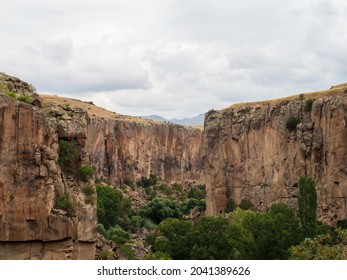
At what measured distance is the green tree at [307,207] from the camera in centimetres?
4725

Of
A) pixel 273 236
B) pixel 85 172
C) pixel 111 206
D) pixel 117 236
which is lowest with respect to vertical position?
pixel 117 236

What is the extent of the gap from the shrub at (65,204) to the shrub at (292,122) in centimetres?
4624

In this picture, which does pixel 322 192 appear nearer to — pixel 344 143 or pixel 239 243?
pixel 344 143

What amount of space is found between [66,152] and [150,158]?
3966 inches

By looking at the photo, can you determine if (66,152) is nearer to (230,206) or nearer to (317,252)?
(317,252)

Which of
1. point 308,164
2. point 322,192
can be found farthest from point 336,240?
point 308,164

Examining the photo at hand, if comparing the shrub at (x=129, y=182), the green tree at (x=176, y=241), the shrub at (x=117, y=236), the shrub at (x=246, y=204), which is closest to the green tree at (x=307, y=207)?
the green tree at (x=176, y=241)

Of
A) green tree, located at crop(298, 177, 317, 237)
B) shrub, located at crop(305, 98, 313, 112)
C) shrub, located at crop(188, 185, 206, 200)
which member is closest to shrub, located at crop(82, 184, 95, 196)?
green tree, located at crop(298, 177, 317, 237)

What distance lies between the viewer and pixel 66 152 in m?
33.6

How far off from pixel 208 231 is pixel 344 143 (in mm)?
25130

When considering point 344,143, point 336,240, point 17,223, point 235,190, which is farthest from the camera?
point 235,190

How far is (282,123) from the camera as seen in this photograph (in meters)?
76.6

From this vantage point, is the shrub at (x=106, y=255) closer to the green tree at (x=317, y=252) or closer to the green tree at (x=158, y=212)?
the green tree at (x=317, y=252)

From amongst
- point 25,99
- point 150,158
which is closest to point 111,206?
point 25,99
